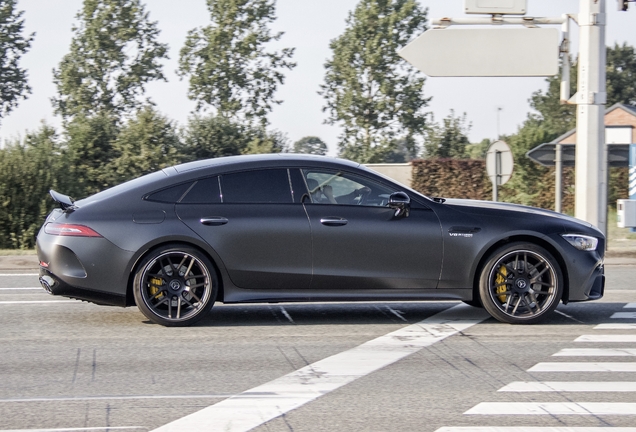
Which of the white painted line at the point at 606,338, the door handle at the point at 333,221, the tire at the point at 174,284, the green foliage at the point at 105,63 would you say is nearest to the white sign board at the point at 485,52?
the door handle at the point at 333,221

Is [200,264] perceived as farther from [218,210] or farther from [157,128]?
[157,128]

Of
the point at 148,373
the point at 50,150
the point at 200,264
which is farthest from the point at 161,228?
the point at 50,150

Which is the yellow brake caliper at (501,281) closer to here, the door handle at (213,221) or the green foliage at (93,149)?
the door handle at (213,221)

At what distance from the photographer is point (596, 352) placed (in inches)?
286

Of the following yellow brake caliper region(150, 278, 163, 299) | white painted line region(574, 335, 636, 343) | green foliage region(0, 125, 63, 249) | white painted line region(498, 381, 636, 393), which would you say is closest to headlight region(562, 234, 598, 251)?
white painted line region(574, 335, 636, 343)

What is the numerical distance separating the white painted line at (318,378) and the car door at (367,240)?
52 centimetres

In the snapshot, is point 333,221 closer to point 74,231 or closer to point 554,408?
point 74,231

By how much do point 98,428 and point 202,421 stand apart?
58cm

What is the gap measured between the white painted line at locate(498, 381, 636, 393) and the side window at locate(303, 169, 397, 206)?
264 cm

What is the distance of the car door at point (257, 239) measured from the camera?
8.08 metres

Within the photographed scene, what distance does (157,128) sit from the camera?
3031 centimetres

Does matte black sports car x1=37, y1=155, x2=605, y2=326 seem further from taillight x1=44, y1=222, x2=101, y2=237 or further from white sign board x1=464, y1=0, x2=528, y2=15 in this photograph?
white sign board x1=464, y1=0, x2=528, y2=15

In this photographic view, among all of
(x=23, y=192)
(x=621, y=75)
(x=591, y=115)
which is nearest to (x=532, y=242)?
(x=591, y=115)

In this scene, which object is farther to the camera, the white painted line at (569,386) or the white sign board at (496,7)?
the white sign board at (496,7)
